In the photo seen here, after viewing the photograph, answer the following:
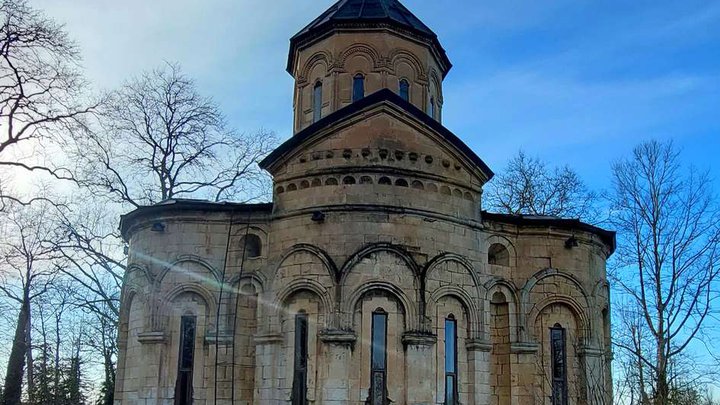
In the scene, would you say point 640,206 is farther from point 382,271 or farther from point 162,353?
point 162,353

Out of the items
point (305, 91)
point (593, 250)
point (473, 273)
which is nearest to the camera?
point (473, 273)

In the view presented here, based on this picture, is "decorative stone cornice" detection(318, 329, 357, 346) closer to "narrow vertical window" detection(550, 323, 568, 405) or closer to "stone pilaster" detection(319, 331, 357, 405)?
"stone pilaster" detection(319, 331, 357, 405)

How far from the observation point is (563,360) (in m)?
17.4

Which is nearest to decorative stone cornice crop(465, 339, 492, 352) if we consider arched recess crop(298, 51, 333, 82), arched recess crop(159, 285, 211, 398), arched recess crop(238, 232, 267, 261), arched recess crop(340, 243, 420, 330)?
arched recess crop(340, 243, 420, 330)

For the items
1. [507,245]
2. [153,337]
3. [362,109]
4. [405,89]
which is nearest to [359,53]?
[405,89]

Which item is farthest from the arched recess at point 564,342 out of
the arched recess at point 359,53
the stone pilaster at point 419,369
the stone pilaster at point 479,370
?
the arched recess at point 359,53

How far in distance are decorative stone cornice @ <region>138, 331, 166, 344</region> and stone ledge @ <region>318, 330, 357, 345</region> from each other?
3.88m

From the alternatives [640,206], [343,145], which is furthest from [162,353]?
[640,206]

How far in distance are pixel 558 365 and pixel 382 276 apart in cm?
505

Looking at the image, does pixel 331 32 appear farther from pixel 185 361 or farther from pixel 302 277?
pixel 185 361

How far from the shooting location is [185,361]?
16469 millimetres

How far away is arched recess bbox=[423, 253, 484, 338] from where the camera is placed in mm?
15602

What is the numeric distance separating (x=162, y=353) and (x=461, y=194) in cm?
743

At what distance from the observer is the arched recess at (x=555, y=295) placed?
57.2ft
